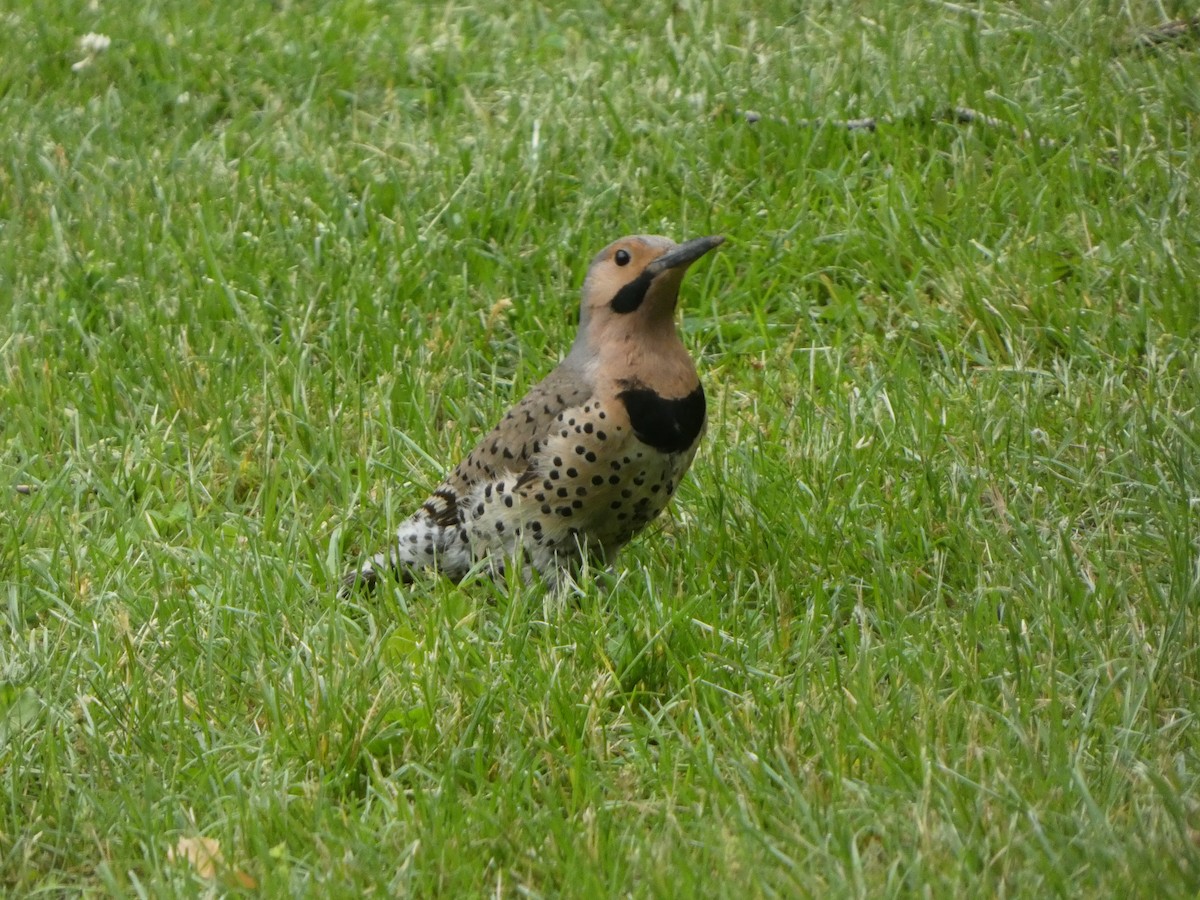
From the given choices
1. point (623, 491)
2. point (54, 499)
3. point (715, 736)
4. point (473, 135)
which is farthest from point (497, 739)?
point (473, 135)

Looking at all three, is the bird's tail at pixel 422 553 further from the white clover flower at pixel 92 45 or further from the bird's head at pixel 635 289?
the white clover flower at pixel 92 45

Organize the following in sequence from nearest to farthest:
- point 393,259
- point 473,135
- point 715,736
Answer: point 715,736 < point 393,259 < point 473,135

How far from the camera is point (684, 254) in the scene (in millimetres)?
4621

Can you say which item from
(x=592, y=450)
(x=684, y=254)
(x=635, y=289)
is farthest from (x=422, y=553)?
(x=684, y=254)

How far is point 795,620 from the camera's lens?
4.50 m

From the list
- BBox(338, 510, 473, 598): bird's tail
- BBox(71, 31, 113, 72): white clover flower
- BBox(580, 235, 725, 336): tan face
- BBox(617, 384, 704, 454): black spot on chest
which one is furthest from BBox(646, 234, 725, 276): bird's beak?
BBox(71, 31, 113, 72): white clover flower

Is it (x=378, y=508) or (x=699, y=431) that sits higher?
(x=699, y=431)

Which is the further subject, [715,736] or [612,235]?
[612,235]

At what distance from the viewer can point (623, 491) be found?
4.65 meters

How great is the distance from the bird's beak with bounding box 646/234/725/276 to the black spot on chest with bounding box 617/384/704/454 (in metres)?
0.34

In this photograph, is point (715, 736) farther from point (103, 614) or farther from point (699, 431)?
point (103, 614)

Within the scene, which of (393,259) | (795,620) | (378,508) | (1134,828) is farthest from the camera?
(393,259)

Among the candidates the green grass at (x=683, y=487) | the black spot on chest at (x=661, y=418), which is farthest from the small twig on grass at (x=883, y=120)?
the black spot on chest at (x=661, y=418)

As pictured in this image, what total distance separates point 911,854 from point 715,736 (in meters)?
0.78
